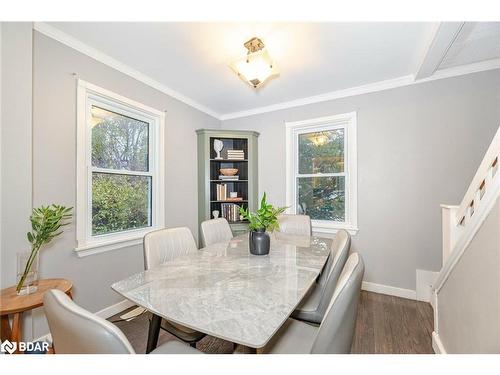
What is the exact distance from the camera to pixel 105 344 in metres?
0.55

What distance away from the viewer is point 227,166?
3.49 metres

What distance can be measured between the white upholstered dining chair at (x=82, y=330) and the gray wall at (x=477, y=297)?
149 centimetres

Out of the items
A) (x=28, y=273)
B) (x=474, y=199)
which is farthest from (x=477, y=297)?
(x=28, y=273)

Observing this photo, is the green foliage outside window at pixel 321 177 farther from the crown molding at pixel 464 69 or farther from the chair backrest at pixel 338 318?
the chair backrest at pixel 338 318

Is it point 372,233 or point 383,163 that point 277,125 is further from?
point 372,233

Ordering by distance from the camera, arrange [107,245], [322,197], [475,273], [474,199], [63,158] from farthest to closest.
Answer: [322,197] → [107,245] → [63,158] → [474,199] → [475,273]

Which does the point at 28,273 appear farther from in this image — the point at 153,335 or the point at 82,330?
the point at 82,330

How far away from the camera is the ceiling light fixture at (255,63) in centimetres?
158

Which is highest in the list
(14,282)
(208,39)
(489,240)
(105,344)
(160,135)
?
(208,39)

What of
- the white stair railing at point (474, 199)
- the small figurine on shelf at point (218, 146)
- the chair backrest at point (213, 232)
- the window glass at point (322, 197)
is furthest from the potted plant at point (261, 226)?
the small figurine on shelf at point (218, 146)

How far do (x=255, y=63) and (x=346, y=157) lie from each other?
181 cm
